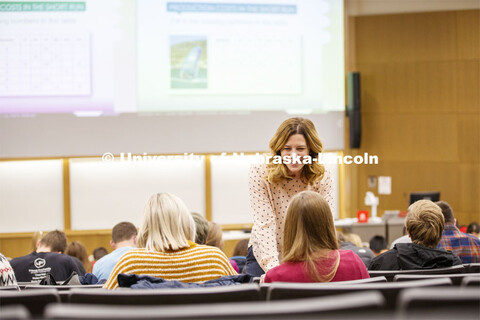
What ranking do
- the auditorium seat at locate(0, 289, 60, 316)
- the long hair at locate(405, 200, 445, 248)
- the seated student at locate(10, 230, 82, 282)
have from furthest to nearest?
the seated student at locate(10, 230, 82, 282), the long hair at locate(405, 200, 445, 248), the auditorium seat at locate(0, 289, 60, 316)

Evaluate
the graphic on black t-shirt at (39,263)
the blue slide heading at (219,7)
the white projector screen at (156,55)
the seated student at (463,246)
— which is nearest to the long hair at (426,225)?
the seated student at (463,246)

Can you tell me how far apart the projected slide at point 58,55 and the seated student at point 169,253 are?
16.6 feet

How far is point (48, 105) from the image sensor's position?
7465 millimetres

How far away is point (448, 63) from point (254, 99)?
124 inches

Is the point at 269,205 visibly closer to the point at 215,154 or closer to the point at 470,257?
the point at 470,257

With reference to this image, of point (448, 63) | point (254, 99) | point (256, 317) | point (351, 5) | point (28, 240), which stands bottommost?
point (28, 240)

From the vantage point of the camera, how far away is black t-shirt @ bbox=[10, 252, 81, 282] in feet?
13.9

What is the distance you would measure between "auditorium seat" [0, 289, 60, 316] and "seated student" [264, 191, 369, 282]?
0.93m

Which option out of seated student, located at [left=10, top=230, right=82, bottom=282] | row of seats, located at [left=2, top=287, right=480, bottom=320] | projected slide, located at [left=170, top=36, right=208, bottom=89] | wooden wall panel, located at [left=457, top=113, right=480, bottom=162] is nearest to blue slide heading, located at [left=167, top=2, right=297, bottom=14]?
projected slide, located at [left=170, top=36, right=208, bottom=89]

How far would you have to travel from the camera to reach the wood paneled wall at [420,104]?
28.3 ft

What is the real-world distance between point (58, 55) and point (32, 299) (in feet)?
19.8

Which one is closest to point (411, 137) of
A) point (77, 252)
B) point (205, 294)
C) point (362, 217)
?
point (362, 217)

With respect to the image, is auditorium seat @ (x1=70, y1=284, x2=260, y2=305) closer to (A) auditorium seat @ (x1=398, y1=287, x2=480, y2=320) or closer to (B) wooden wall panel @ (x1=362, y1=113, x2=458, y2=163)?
(A) auditorium seat @ (x1=398, y1=287, x2=480, y2=320)

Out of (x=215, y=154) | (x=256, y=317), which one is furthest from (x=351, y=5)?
(x=256, y=317)
